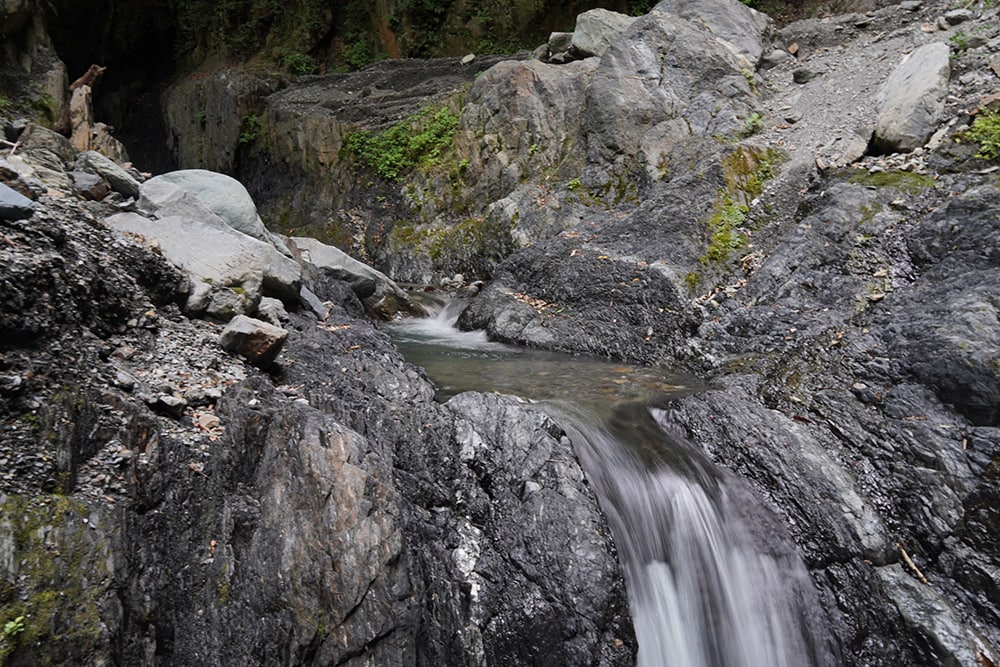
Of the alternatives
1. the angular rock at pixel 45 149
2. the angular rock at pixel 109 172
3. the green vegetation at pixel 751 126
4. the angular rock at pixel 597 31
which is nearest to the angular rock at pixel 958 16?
the green vegetation at pixel 751 126

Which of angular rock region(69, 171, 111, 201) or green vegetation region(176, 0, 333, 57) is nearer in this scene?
angular rock region(69, 171, 111, 201)

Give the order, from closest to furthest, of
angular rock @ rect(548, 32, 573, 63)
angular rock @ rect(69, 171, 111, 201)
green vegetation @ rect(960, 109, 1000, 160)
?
angular rock @ rect(69, 171, 111, 201) < green vegetation @ rect(960, 109, 1000, 160) < angular rock @ rect(548, 32, 573, 63)

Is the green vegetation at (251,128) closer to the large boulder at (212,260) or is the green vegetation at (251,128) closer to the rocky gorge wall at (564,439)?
the rocky gorge wall at (564,439)

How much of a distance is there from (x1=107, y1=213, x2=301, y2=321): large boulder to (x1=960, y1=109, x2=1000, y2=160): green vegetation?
7617mm

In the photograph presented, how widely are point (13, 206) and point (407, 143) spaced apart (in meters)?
10.8

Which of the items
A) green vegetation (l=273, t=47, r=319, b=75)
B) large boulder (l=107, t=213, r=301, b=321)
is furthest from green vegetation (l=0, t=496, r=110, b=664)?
green vegetation (l=273, t=47, r=319, b=75)

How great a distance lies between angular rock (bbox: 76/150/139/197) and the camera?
599 centimetres

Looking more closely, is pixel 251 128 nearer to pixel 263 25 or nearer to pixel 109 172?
pixel 263 25

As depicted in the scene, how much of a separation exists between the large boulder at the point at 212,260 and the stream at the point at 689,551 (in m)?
2.72

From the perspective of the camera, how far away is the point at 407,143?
1373cm

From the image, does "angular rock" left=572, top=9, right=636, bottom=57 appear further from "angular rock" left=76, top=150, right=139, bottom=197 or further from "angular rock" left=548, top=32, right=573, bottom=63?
"angular rock" left=76, top=150, right=139, bottom=197

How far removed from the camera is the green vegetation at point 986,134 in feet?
22.0

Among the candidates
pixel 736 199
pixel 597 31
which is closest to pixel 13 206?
pixel 736 199

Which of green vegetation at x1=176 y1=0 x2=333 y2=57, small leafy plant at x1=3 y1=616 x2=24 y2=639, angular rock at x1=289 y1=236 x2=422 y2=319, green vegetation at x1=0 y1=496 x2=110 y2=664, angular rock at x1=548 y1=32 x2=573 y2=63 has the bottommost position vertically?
small leafy plant at x1=3 y1=616 x2=24 y2=639
